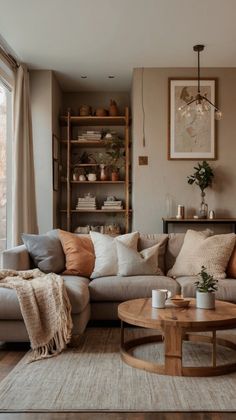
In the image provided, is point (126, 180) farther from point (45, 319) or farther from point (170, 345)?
point (170, 345)

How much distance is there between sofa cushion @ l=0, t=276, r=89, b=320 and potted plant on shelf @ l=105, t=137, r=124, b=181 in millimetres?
3751

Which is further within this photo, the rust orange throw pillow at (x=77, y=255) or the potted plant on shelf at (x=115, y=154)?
the potted plant on shelf at (x=115, y=154)

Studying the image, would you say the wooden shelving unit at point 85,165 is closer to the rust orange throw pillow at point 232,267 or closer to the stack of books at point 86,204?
the stack of books at point 86,204

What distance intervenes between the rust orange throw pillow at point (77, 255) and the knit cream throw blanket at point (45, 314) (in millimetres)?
897

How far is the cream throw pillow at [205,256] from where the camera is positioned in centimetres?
454

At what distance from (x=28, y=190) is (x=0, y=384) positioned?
361 centimetres

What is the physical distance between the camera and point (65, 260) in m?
4.74

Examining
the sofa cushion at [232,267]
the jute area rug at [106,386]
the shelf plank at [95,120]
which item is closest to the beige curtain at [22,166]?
the shelf plank at [95,120]

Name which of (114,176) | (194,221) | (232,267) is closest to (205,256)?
(232,267)

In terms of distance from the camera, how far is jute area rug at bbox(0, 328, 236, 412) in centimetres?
257

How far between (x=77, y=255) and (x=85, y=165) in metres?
3.02

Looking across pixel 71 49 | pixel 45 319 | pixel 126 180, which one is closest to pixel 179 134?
pixel 126 180

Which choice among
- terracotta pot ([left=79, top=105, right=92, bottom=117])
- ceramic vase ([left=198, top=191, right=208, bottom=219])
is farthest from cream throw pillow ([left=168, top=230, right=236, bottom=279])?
terracotta pot ([left=79, top=105, right=92, bottom=117])

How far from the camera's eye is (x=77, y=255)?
4.68m
